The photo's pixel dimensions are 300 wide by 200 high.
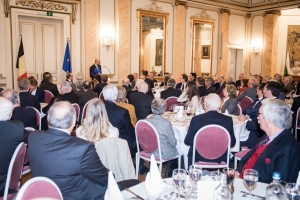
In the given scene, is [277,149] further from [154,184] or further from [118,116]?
[118,116]

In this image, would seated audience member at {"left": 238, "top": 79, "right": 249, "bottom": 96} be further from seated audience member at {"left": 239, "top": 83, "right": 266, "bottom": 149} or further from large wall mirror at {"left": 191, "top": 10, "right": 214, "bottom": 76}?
seated audience member at {"left": 239, "top": 83, "right": 266, "bottom": 149}

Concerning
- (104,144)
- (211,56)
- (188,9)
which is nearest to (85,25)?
(188,9)

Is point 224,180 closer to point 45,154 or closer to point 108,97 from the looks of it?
point 45,154

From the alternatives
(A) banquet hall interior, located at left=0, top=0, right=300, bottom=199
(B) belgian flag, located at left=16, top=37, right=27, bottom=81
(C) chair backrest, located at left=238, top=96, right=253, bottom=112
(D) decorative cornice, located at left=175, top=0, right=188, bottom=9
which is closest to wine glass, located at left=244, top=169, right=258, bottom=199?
(C) chair backrest, located at left=238, top=96, right=253, bottom=112

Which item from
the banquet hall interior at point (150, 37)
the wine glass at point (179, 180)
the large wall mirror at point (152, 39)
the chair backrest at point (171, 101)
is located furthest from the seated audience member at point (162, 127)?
the large wall mirror at point (152, 39)

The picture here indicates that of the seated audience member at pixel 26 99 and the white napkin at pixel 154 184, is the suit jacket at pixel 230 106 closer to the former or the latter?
the seated audience member at pixel 26 99

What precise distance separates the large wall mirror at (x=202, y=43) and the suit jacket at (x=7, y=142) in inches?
416

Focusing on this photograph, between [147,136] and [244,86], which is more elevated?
[244,86]

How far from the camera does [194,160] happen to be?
3896mm

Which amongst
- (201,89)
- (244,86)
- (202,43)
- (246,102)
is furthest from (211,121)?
(202,43)

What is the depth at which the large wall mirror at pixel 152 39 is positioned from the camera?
11188mm

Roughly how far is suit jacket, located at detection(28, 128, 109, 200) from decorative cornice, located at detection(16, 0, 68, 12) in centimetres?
752

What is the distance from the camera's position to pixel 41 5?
29.5 ft

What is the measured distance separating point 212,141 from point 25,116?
2.48m
